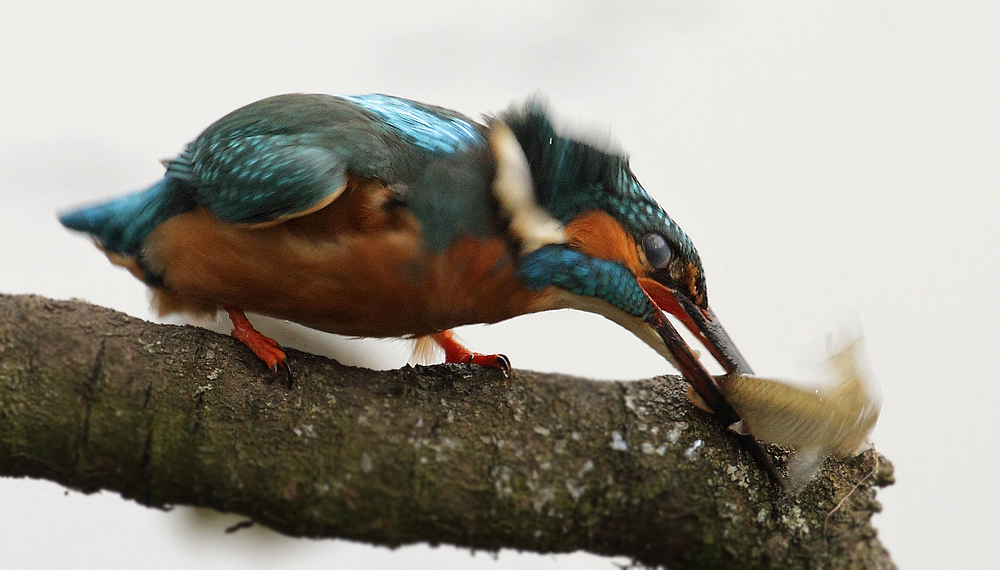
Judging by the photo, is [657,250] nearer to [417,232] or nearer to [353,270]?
[417,232]

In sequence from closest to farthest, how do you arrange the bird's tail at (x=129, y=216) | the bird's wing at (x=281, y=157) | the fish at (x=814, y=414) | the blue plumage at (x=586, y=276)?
the fish at (x=814, y=414)
the bird's wing at (x=281, y=157)
the blue plumage at (x=586, y=276)
the bird's tail at (x=129, y=216)

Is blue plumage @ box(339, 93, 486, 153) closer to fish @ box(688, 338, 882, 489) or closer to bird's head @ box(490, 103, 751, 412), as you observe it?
bird's head @ box(490, 103, 751, 412)


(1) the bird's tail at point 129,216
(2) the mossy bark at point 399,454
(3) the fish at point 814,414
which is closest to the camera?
(2) the mossy bark at point 399,454

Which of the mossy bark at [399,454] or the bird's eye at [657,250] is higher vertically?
the bird's eye at [657,250]

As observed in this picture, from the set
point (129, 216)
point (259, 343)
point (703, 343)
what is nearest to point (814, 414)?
point (703, 343)

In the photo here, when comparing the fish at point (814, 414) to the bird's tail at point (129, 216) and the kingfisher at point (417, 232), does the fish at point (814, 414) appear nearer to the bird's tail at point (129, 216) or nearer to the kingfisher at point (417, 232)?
the kingfisher at point (417, 232)

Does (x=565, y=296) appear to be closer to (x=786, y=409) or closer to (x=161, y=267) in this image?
(x=786, y=409)

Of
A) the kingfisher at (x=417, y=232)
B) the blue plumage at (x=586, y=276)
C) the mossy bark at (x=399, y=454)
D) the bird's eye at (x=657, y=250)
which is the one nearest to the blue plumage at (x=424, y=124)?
the kingfisher at (x=417, y=232)
